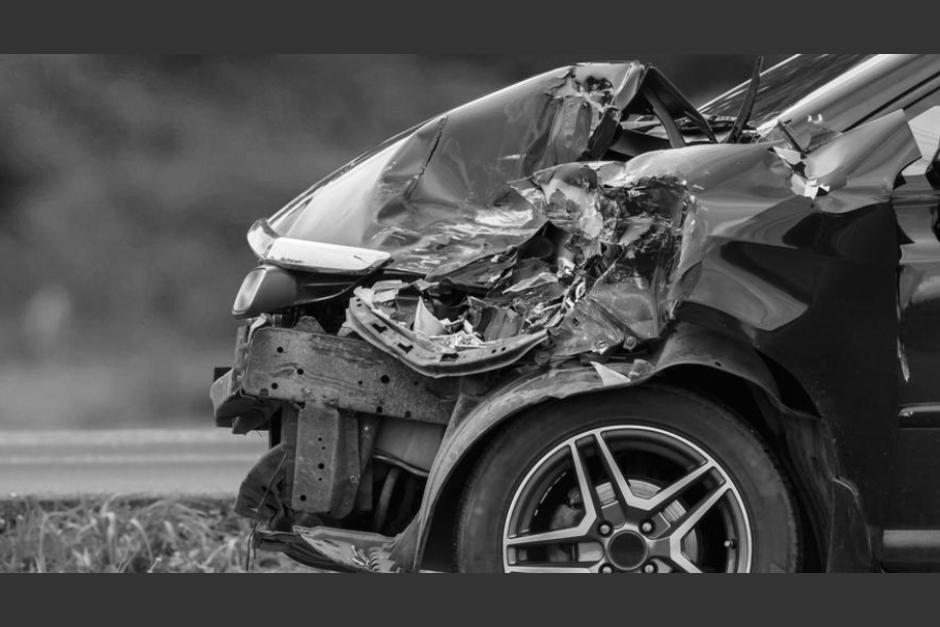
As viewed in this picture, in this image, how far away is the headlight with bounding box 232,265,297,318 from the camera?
15.6 ft

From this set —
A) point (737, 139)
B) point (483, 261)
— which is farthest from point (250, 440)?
point (737, 139)

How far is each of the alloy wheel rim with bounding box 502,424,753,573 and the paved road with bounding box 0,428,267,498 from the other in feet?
12.7

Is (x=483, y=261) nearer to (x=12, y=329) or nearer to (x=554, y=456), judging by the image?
(x=554, y=456)

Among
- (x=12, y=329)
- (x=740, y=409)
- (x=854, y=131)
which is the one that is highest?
(x=12, y=329)

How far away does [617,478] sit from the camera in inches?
167

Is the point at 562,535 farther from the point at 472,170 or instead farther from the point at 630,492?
the point at 472,170

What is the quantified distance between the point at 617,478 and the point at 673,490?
0.17m

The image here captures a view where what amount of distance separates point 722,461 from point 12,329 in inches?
247

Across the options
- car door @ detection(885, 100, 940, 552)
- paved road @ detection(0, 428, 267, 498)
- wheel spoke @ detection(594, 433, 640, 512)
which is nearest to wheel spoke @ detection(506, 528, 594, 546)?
wheel spoke @ detection(594, 433, 640, 512)

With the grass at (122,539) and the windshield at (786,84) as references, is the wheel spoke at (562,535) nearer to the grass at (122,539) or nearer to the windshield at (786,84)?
the windshield at (786,84)

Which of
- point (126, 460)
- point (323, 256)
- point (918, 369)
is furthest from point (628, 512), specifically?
point (126, 460)

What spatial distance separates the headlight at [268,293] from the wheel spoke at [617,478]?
1.19 metres

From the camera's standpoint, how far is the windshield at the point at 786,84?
4988 mm

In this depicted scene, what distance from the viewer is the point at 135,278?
9203 millimetres
